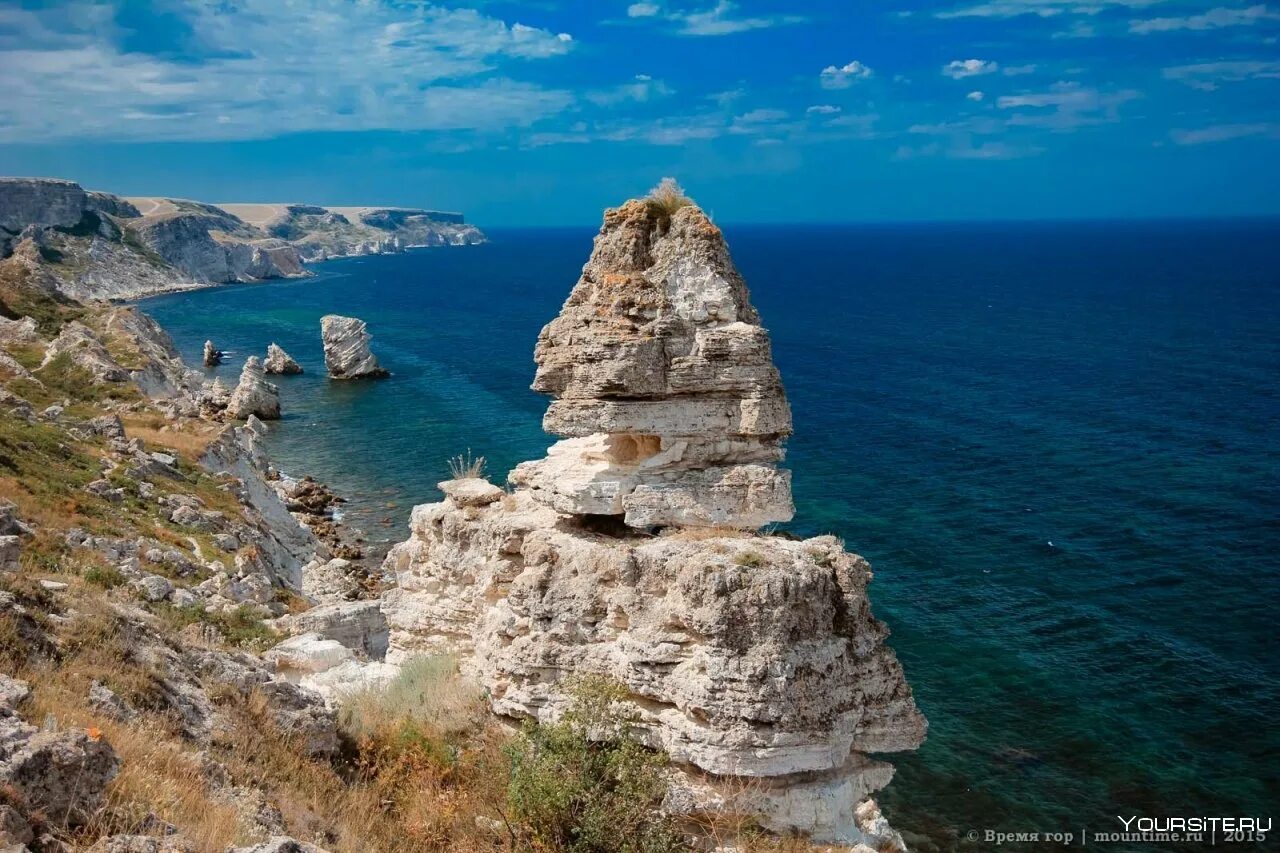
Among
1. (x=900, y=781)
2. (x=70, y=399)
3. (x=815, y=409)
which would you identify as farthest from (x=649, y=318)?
(x=815, y=409)

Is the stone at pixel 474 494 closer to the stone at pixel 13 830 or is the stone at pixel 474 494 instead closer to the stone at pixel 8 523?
the stone at pixel 8 523

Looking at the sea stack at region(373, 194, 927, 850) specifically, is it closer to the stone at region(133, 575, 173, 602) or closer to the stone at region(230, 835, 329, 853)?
the stone at region(133, 575, 173, 602)

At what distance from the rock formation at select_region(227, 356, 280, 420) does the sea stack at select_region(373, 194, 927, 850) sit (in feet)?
191

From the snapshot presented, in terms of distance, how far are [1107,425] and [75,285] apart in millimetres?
142384

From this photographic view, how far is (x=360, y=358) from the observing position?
90.8 m

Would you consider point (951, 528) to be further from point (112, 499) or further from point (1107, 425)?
point (112, 499)

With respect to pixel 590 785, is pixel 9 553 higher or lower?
higher

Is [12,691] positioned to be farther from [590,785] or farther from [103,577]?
[103,577]

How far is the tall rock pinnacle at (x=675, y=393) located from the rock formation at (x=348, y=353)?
253 ft

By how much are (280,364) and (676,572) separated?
88485 mm

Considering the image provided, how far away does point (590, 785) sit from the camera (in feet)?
43.3

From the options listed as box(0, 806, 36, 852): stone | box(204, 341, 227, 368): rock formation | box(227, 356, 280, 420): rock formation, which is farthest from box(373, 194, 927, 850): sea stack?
box(204, 341, 227, 368): rock formation

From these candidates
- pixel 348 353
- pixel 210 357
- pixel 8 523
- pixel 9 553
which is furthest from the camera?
pixel 210 357

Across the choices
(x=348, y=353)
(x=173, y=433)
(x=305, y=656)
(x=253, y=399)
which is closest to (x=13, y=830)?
(x=305, y=656)
